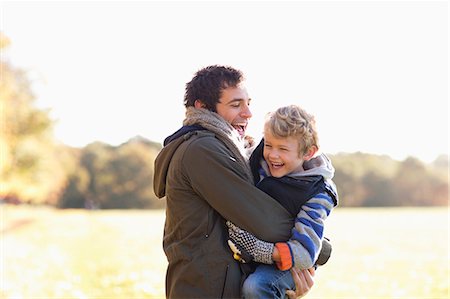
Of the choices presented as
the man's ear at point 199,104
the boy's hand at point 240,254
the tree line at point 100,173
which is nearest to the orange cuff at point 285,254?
the boy's hand at point 240,254

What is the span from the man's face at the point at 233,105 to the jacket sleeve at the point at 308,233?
0.59 metres

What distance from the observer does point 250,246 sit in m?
3.45

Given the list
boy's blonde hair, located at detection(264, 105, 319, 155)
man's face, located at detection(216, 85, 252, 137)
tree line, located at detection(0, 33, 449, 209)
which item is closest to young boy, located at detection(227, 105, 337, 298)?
boy's blonde hair, located at detection(264, 105, 319, 155)

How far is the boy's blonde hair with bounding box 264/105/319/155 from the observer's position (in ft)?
11.5

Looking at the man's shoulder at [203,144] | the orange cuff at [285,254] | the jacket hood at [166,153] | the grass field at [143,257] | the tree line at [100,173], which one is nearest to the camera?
the orange cuff at [285,254]

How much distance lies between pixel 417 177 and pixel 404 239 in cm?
1291

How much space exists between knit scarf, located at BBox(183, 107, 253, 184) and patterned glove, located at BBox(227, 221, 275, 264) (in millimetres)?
262

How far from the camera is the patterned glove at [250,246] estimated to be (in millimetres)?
3420

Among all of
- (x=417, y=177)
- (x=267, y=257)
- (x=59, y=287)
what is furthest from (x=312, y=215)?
(x=417, y=177)

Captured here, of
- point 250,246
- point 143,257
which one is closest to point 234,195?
point 250,246

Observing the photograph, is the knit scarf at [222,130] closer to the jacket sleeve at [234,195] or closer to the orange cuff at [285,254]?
the jacket sleeve at [234,195]

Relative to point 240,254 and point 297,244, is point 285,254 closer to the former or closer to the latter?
point 297,244

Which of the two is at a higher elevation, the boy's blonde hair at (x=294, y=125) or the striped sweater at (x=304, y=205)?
the boy's blonde hair at (x=294, y=125)

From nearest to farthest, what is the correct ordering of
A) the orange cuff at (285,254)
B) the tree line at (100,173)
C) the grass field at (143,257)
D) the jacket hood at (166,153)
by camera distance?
the orange cuff at (285,254)
the jacket hood at (166,153)
the grass field at (143,257)
the tree line at (100,173)
